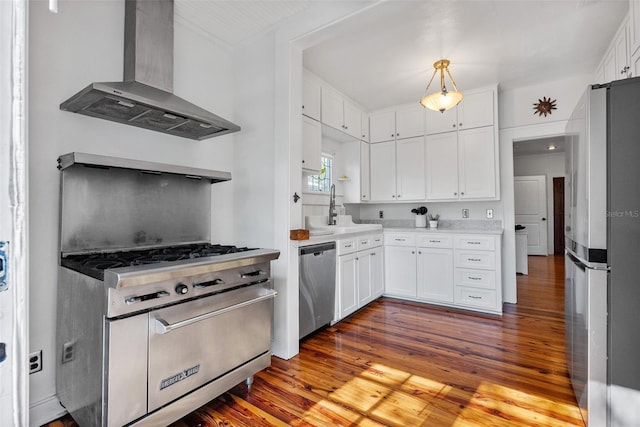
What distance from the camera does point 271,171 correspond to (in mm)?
2494

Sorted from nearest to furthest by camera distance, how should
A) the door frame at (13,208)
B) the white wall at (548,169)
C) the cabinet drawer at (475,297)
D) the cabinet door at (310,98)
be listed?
the door frame at (13,208) → the cabinet door at (310,98) → the cabinet drawer at (475,297) → the white wall at (548,169)

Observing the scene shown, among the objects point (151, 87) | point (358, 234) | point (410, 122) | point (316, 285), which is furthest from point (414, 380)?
point (410, 122)

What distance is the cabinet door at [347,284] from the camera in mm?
3111

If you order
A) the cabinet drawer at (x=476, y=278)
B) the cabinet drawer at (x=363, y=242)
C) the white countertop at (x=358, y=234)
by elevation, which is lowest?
the cabinet drawer at (x=476, y=278)

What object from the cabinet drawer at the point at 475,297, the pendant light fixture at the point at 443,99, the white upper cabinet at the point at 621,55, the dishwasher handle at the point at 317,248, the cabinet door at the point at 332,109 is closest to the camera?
the white upper cabinet at the point at 621,55

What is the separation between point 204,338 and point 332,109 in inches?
115

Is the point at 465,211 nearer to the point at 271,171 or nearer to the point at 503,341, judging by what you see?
the point at 503,341

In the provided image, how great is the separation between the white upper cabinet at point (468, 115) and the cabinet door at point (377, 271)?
1.75 metres

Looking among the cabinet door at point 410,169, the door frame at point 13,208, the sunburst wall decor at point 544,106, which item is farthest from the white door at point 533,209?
the door frame at point 13,208

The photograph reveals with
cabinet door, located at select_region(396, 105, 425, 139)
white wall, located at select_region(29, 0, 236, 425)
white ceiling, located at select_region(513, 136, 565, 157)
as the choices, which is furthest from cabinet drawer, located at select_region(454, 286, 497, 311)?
white ceiling, located at select_region(513, 136, 565, 157)

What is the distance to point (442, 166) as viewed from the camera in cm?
402

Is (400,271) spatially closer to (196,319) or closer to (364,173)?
(364,173)

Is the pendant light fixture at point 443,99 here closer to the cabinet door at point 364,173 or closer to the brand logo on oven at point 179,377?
the cabinet door at point 364,173

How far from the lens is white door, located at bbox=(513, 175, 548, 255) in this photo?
7.81 m
